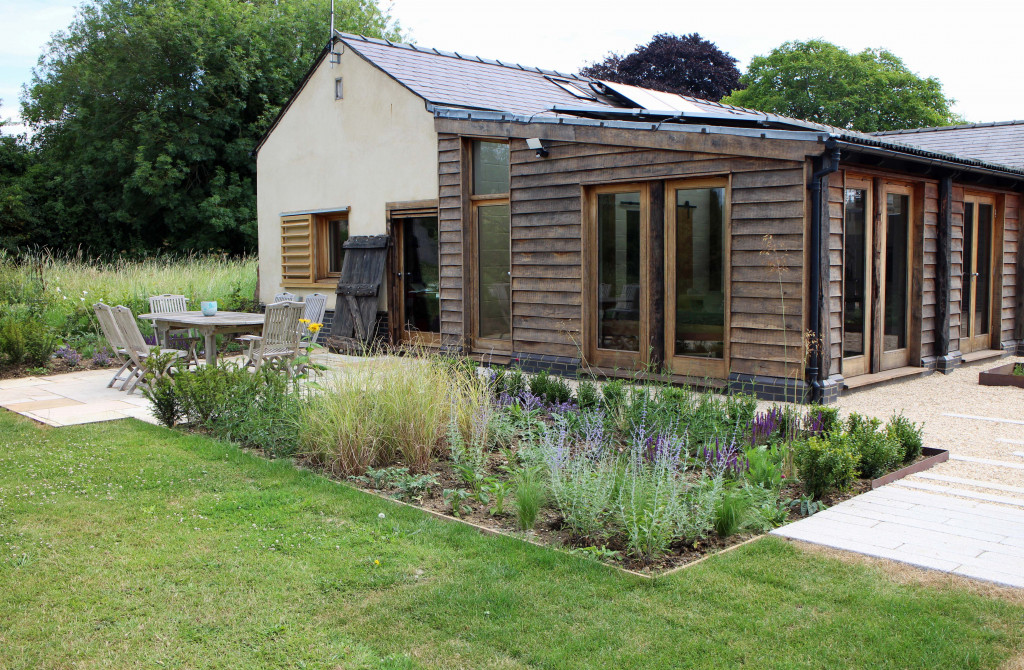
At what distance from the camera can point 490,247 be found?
35.2ft

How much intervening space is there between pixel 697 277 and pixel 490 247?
311 cm

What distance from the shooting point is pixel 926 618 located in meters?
3.16

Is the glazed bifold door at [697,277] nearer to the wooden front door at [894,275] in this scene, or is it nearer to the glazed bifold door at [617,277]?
the glazed bifold door at [617,277]

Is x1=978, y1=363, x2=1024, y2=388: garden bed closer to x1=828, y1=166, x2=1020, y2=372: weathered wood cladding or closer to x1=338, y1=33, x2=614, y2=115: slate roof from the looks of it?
x1=828, y1=166, x2=1020, y2=372: weathered wood cladding

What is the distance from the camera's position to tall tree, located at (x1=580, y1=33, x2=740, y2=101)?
33938 millimetres

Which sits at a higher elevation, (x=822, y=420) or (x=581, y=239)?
(x=581, y=239)

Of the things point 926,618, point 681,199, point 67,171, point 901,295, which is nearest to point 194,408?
point 681,199

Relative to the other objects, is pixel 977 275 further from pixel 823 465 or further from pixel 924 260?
pixel 823 465

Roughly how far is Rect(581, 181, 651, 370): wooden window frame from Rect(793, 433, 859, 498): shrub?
405 cm

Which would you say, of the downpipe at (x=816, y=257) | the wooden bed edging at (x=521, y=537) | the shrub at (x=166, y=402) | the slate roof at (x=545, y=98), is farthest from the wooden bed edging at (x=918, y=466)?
the shrub at (x=166, y=402)

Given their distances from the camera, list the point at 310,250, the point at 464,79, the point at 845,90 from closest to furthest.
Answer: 1. the point at 464,79
2. the point at 310,250
3. the point at 845,90

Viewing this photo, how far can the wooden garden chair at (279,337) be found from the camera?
8.31 meters

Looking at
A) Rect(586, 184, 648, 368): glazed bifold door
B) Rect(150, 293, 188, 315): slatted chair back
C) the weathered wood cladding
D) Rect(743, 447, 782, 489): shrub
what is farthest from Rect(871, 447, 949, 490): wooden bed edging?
Rect(150, 293, 188, 315): slatted chair back

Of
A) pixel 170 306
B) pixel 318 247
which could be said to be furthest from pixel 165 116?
pixel 170 306
